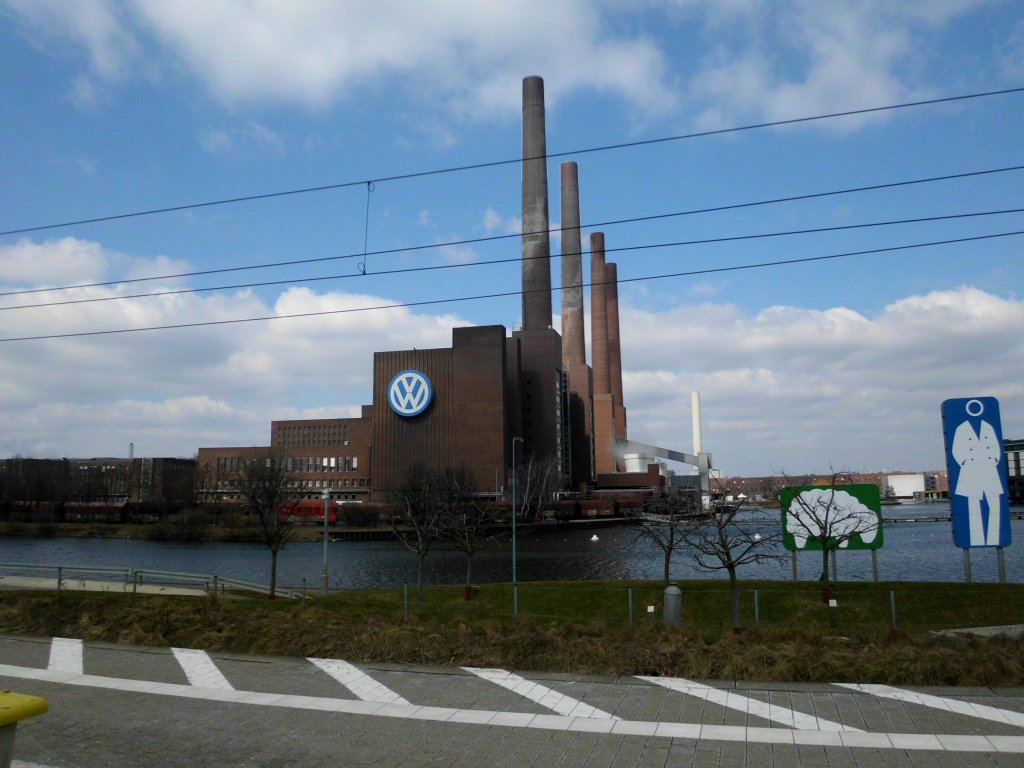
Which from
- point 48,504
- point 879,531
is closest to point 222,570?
point 879,531

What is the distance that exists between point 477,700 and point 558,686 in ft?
4.05

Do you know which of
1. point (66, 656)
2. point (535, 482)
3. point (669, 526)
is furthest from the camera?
point (535, 482)

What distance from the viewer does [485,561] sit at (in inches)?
2805

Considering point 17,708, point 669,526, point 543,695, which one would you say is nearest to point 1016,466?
point 669,526

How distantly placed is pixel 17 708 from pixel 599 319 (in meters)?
152

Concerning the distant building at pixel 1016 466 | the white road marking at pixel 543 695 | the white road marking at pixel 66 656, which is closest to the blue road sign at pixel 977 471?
the white road marking at pixel 543 695

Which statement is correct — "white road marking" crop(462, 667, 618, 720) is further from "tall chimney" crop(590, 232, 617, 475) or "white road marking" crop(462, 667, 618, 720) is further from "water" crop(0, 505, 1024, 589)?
"tall chimney" crop(590, 232, 617, 475)

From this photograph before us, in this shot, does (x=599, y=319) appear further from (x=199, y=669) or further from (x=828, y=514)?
(x=199, y=669)

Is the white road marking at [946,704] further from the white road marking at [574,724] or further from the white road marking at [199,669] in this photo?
the white road marking at [199,669]

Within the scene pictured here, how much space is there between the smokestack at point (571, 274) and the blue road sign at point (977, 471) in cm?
9980

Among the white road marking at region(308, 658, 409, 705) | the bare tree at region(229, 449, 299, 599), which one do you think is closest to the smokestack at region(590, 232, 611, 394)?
the bare tree at region(229, 449, 299, 599)

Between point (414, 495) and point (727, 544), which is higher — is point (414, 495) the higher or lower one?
the lower one

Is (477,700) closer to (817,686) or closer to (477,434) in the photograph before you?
(817,686)

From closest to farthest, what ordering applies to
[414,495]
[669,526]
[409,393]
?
1. [669,526]
2. [414,495]
3. [409,393]
